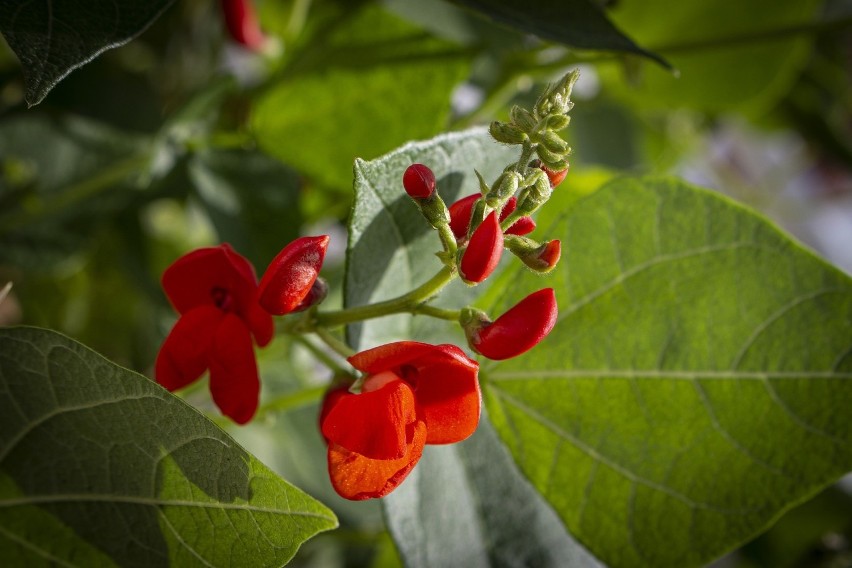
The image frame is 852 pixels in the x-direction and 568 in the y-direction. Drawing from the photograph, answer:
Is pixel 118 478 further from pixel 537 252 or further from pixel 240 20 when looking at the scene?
pixel 240 20

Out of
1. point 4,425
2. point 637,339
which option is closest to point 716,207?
point 637,339

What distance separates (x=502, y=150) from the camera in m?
0.60

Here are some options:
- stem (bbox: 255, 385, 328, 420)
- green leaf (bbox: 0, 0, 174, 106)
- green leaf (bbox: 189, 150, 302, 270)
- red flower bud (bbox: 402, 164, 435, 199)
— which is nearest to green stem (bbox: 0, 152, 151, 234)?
green leaf (bbox: 189, 150, 302, 270)

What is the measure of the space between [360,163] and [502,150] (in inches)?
5.7

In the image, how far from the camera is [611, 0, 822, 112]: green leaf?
3.49 feet

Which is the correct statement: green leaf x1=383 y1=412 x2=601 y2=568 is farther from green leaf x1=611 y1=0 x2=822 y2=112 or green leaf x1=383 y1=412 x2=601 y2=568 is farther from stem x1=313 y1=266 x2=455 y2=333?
green leaf x1=611 y1=0 x2=822 y2=112

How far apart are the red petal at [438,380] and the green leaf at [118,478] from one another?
78 millimetres

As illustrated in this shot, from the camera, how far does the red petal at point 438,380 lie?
463 mm

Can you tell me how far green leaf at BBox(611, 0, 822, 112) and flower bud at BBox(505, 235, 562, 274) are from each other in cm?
56

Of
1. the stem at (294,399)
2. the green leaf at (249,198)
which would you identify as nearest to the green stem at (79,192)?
the green leaf at (249,198)

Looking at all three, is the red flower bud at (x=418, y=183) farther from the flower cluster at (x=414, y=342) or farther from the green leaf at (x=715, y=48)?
the green leaf at (x=715, y=48)

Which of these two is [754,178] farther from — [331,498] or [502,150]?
[502,150]

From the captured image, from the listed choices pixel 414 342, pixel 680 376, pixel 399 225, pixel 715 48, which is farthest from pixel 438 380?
pixel 715 48

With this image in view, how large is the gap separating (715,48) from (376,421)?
2.53 ft
